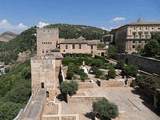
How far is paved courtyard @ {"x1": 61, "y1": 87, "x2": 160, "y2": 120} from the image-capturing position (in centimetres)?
1764

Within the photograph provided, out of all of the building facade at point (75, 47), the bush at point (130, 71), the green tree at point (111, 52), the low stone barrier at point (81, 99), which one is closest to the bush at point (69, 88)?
the low stone barrier at point (81, 99)

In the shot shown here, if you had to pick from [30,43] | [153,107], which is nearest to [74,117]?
[153,107]

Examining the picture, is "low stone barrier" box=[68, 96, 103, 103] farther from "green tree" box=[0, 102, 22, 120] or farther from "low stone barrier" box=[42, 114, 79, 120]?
"green tree" box=[0, 102, 22, 120]

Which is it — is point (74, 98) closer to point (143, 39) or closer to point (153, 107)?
point (153, 107)

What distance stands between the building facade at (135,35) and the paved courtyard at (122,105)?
26840 millimetres

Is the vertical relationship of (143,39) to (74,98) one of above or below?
above

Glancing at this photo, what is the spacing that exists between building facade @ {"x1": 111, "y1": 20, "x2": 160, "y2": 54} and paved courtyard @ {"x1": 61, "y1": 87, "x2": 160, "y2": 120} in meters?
26.8

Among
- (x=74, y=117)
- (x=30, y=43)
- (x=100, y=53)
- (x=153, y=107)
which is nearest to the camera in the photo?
(x=74, y=117)

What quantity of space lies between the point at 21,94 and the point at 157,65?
13.5 m

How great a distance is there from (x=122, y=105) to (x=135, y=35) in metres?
34.1

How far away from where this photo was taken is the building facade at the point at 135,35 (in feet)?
168

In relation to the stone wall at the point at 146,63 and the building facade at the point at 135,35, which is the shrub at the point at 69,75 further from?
the building facade at the point at 135,35

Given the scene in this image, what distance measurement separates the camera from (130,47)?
5150 centimetres

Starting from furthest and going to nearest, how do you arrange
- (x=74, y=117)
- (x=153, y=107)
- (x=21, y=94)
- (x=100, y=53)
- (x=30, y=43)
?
1. (x=30, y=43)
2. (x=100, y=53)
3. (x=21, y=94)
4. (x=153, y=107)
5. (x=74, y=117)
